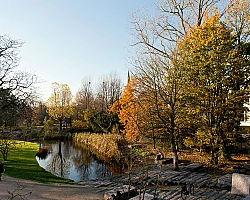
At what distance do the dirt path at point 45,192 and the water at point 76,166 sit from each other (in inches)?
123

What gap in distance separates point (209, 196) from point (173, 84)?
472 centimetres

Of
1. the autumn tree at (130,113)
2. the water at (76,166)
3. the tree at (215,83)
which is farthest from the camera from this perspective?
the autumn tree at (130,113)

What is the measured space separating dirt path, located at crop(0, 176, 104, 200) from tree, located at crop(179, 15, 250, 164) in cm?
615

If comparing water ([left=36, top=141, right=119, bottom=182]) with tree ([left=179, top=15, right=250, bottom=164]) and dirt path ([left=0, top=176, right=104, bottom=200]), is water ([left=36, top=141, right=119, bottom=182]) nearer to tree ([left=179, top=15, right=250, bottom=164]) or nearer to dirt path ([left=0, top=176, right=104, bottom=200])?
dirt path ([left=0, top=176, right=104, bottom=200])

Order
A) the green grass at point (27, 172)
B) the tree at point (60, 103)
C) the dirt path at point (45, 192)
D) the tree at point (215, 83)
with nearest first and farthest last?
the dirt path at point (45, 192) < the green grass at point (27, 172) < the tree at point (215, 83) < the tree at point (60, 103)

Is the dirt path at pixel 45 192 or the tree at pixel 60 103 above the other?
the tree at pixel 60 103

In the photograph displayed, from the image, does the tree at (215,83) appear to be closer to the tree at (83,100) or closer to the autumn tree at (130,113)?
the autumn tree at (130,113)

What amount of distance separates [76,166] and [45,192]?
6.83m

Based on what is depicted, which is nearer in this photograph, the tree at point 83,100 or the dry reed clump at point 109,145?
the dry reed clump at point 109,145

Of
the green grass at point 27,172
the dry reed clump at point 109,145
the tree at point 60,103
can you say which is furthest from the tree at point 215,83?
the tree at point 60,103

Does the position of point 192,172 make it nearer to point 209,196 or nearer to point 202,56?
point 209,196

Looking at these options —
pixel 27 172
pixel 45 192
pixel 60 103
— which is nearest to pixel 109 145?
pixel 27 172

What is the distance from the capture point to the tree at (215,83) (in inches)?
422

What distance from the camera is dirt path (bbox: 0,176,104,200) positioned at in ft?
23.0
